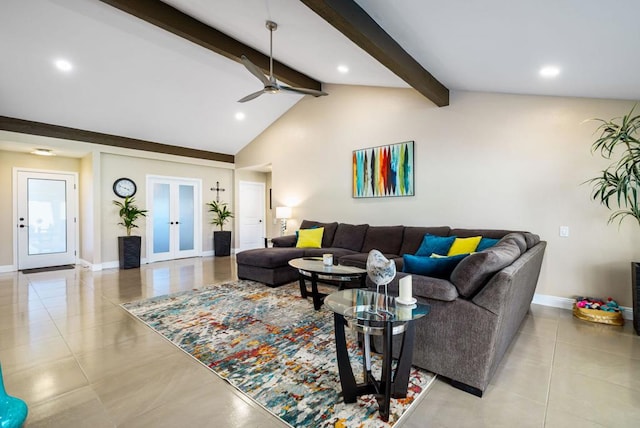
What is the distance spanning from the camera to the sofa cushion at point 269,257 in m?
4.48

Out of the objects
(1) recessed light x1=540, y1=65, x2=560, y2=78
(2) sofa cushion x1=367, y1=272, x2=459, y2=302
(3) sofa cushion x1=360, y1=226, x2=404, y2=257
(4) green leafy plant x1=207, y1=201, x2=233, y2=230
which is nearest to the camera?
(2) sofa cushion x1=367, y1=272, x2=459, y2=302

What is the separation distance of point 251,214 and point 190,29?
537 centimetres

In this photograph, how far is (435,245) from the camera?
4.00 metres

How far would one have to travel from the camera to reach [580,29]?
84.4 inches

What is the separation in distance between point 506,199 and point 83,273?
7304 millimetres

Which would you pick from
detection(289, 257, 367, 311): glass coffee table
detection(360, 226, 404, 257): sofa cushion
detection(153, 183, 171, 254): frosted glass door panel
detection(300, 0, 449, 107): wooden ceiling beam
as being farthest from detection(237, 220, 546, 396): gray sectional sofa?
detection(153, 183, 171, 254): frosted glass door panel

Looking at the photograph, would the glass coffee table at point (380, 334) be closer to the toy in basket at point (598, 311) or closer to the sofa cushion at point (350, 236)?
the toy in basket at point (598, 311)

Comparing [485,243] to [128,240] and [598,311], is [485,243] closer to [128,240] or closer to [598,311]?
[598,311]

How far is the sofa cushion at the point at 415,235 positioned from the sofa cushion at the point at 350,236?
0.76m

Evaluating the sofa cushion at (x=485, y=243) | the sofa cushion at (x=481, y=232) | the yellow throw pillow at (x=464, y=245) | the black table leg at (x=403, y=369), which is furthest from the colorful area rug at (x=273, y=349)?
the sofa cushion at (x=481, y=232)

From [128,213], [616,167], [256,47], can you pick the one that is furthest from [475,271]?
[128,213]

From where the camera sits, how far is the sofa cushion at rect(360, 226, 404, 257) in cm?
475

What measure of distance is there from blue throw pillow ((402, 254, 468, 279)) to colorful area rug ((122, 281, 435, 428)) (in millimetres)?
702

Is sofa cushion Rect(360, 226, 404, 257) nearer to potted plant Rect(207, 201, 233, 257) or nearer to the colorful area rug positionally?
the colorful area rug
